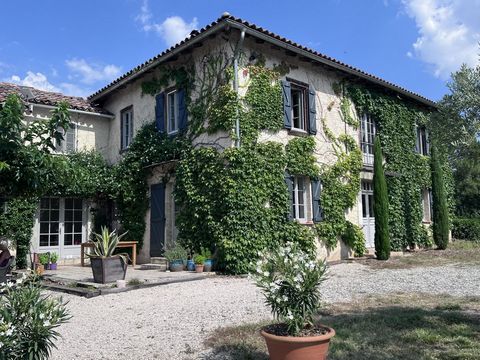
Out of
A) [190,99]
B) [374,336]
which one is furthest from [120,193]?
[374,336]

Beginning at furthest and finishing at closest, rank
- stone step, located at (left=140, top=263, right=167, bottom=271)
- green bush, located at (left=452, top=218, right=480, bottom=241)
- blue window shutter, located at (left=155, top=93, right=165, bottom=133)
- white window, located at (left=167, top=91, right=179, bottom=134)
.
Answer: green bush, located at (left=452, top=218, right=480, bottom=241)
blue window shutter, located at (left=155, top=93, right=165, bottom=133)
white window, located at (left=167, top=91, right=179, bottom=134)
stone step, located at (left=140, top=263, right=167, bottom=271)

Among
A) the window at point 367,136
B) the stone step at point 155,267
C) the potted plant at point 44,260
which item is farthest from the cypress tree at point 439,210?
the potted plant at point 44,260

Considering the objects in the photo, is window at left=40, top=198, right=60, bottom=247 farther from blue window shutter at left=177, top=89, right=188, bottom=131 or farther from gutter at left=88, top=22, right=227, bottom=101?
blue window shutter at left=177, top=89, right=188, bottom=131

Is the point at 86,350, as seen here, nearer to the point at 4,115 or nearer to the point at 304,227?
the point at 4,115

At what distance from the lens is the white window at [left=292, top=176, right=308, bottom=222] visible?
12.7 meters

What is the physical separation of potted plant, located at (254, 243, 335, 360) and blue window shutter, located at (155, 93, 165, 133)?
33.3 feet

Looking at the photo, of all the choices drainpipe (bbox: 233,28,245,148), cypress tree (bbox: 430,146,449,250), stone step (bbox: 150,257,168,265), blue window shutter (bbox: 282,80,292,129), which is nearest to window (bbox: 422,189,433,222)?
cypress tree (bbox: 430,146,449,250)

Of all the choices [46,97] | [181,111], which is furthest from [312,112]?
[46,97]

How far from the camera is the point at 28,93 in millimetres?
15156

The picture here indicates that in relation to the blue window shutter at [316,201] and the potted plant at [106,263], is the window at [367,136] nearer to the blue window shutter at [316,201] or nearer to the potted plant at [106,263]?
the blue window shutter at [316,201]

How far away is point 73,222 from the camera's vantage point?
49.2ft

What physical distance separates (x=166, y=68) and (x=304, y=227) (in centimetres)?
650

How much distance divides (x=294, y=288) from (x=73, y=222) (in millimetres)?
12656

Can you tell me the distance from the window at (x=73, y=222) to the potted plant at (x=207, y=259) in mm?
6036
